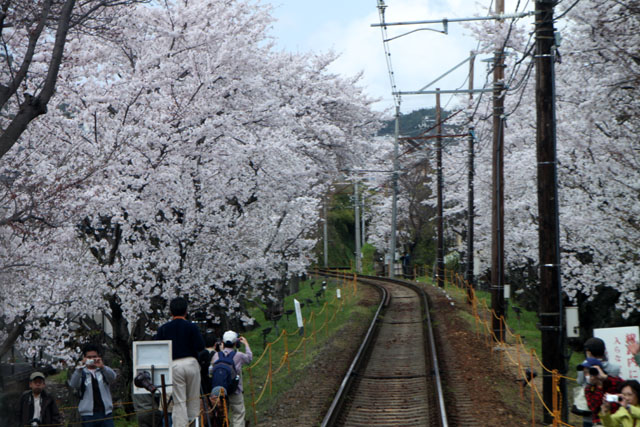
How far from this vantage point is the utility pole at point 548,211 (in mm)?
11109

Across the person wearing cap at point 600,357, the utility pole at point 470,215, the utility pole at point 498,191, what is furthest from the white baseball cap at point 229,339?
the utility pole at point 470,215

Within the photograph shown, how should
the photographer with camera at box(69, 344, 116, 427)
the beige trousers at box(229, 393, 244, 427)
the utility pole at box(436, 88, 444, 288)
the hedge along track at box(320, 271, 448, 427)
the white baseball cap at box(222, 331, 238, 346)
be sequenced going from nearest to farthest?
the photographer with camera at box(69, 344, 116, 427) → the white baseball cap at box(222, 331, 238, 346) → the beige trousers at box(229, 393, 244, 427) → the hedge along track at box(320, 271, 448, 427) → the utility pole at box(436, 88, 444, 288)

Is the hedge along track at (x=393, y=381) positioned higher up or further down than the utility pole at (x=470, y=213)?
further down

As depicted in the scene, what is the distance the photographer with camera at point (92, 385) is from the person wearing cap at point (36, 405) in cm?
35

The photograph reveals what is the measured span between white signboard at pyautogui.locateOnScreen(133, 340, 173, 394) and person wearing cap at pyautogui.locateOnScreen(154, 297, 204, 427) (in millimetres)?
711

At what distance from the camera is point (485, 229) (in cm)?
3422

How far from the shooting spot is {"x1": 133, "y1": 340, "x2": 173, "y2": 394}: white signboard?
7.39 metres

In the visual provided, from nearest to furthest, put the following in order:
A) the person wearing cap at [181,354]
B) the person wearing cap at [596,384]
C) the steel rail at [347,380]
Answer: the person wearing cap at [596,384] → the person wearing cap at [181,354] → the steel rail at [347,380]

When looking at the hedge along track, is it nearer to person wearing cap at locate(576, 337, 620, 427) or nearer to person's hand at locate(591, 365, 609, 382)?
person wearing cap at locate(576, 337, 620, 427)

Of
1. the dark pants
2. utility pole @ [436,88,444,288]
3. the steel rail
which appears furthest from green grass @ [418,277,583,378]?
the dark pants

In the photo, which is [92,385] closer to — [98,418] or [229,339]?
[98,418]

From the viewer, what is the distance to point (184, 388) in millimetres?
8320

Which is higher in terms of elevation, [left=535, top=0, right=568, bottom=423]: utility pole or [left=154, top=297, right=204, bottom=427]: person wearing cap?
[left=535, top=0, right=568, bottom=423]: utility pole

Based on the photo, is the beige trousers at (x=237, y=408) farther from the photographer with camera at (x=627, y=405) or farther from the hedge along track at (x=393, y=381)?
the photographer with camera at (x=627, y=405)
